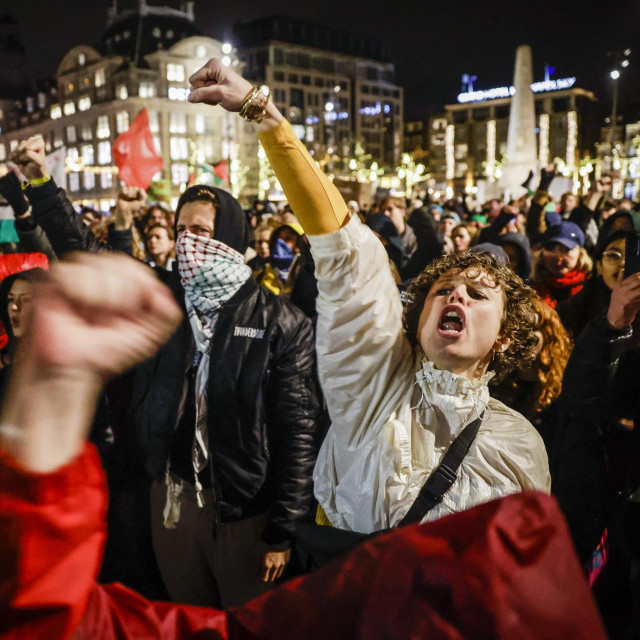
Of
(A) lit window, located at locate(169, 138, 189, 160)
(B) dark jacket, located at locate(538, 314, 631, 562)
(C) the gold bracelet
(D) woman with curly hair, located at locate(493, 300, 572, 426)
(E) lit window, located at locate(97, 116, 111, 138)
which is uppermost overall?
(E) lit window, located at locate(97, 116, 111, 138)

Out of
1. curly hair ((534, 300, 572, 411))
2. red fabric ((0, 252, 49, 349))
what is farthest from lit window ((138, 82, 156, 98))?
curly hair ((534, 300, 572, 411))

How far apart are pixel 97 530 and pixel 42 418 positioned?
202 mm

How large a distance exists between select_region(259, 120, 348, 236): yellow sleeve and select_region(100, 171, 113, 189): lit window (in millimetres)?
77184

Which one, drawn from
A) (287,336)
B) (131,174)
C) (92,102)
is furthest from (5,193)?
(92,102)

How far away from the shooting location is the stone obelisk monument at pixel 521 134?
27188 mm

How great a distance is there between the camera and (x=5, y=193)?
4.30 meters

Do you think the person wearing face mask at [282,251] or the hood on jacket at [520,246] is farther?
the person wearing face mask at [282,251]

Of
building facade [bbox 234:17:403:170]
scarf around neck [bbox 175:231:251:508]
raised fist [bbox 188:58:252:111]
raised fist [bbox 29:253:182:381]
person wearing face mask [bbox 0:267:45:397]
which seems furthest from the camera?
building facade [bbox 234:17:403:170]

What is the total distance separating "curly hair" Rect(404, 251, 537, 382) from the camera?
2109 mm

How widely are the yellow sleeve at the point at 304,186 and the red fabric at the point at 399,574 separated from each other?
3.25 ft

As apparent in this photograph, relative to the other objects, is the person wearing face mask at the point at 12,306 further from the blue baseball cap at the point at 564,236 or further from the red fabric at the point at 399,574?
the blue baseball cap at the point at 564,236

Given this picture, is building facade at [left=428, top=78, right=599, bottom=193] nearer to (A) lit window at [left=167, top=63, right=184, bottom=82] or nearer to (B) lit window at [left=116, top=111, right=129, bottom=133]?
(A) lit window at [left=167, top=63, right=184, bottom=82]

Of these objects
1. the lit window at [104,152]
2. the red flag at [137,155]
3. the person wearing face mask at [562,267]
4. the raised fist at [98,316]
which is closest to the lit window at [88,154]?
the lit window at [104,152]

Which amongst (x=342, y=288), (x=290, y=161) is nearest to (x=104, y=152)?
(x=290, y=161)
